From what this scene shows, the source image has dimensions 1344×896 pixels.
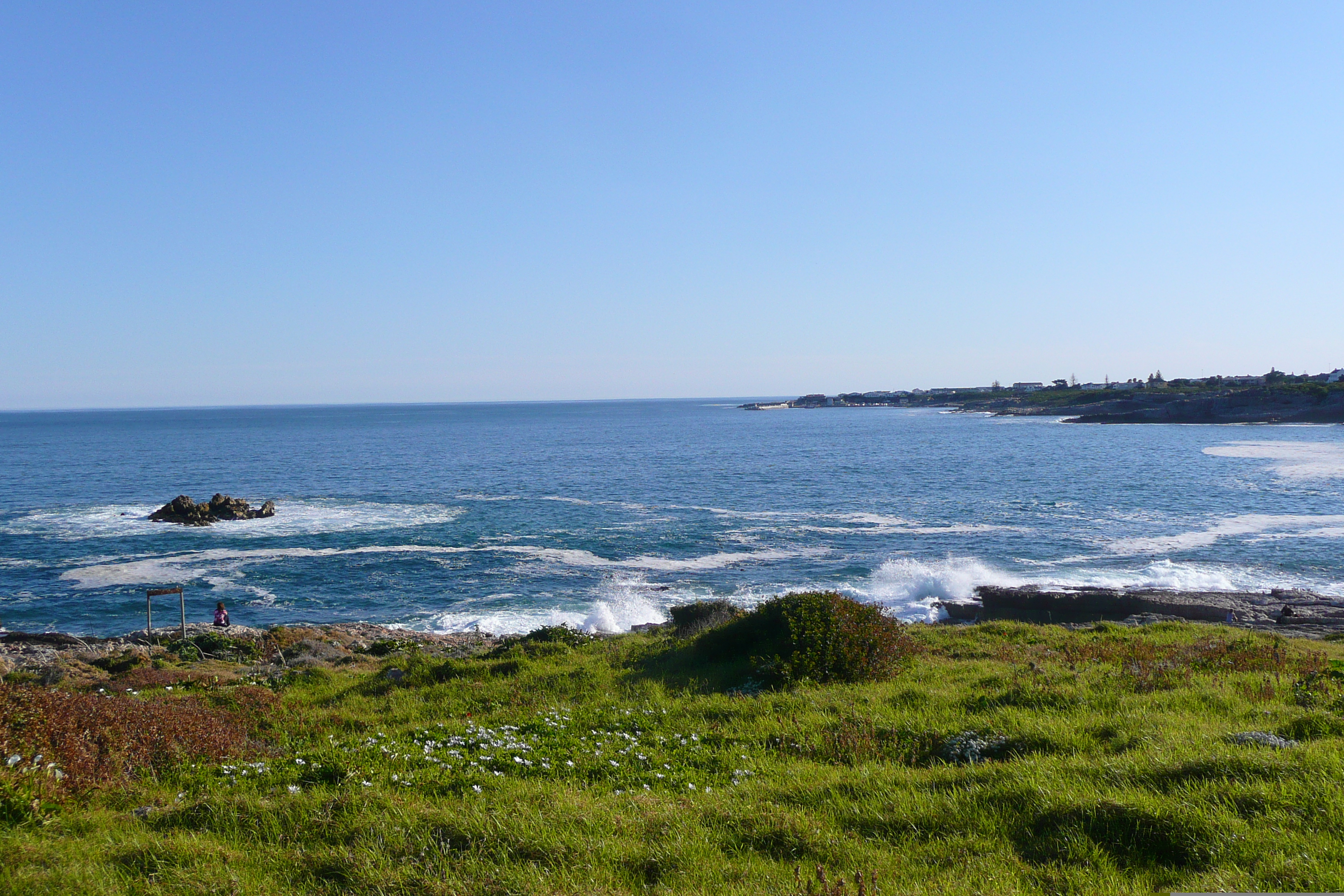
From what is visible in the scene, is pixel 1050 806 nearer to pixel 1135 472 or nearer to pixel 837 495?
pixel 837 495

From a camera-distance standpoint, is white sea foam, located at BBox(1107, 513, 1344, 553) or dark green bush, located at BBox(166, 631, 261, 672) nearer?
dark green bush, located at BBox(166, 631, 261, 672)

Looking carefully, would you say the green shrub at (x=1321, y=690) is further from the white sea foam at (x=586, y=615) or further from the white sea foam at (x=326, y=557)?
the white sea foam at (x=326, y=557)

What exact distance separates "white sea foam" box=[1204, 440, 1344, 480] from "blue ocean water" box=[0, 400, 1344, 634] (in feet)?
2.03

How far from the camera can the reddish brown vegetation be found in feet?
27.3

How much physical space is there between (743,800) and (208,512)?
60.2 meters

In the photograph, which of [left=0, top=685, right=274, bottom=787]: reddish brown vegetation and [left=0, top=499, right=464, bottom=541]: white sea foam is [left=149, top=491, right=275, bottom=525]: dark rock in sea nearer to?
[left=0, top=499, right=464, bottom=541]: white sea foam

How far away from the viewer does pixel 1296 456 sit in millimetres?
88750

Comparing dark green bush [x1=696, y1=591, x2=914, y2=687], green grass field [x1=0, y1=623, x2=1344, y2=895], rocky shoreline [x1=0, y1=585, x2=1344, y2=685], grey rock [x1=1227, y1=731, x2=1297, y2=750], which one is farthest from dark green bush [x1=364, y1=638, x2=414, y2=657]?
grey rock [x1=1227, y1=731, x2=1297, y2=750]

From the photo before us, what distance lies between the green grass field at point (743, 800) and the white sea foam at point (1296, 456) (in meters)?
75.3

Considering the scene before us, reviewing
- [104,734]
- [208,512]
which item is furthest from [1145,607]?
[208,512]

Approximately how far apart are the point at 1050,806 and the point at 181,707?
12.2 m

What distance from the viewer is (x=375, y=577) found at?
4094cm

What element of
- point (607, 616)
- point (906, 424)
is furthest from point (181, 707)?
point (906, 424)

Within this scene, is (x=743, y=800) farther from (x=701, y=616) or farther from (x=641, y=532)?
(x=641, y=532)
